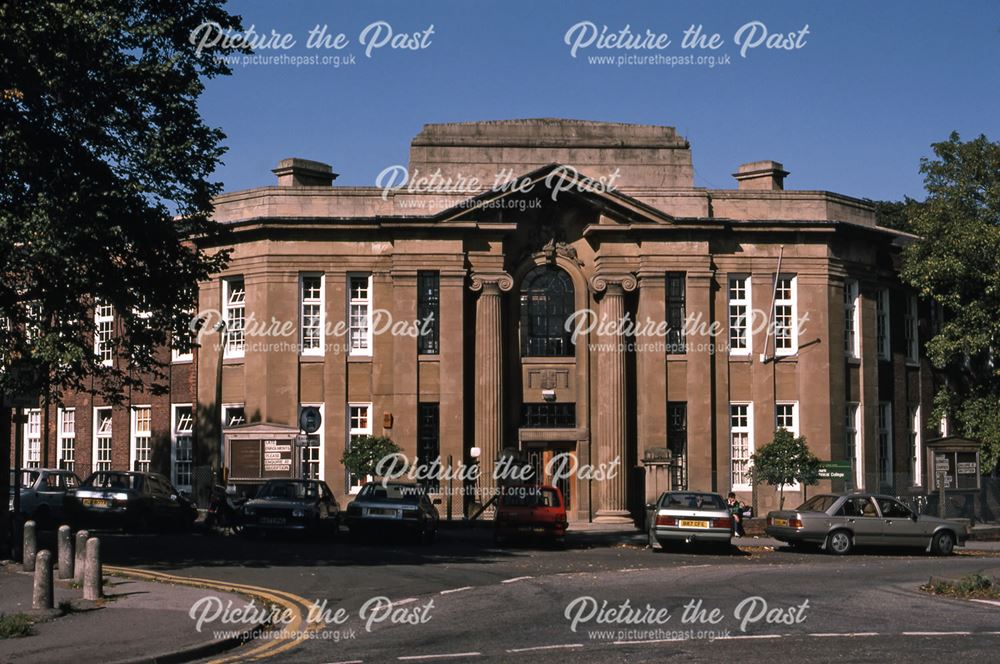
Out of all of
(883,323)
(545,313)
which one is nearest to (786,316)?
(883,323)

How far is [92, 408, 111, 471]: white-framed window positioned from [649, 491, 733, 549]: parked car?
22333 mm

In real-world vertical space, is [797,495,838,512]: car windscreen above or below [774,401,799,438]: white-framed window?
below

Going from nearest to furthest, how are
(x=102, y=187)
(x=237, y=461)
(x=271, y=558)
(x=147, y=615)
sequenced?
(x=147, y=615)
(x=102, y=187)
(x=271, y=558)
(x=237, y=461)

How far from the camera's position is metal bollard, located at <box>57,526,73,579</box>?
18625 millimetres

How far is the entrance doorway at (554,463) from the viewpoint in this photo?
4116 cm

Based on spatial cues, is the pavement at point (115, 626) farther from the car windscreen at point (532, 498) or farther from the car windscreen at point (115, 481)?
the car windscreen at point (115, 481)

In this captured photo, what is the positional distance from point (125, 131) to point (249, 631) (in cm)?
1082

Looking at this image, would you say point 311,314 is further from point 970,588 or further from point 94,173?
point 970,588

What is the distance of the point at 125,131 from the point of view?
2220 centimetres

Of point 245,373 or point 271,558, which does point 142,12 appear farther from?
point 245,373

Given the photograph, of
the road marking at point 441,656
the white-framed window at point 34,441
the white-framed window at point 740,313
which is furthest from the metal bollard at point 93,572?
the white-framed window at point 34,441

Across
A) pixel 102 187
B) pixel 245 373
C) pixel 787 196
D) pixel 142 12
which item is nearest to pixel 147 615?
pixel 102 187

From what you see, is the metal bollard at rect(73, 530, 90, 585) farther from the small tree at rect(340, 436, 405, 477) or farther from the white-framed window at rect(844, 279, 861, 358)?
the white-framed window at rect(844, 279, 861, 358)

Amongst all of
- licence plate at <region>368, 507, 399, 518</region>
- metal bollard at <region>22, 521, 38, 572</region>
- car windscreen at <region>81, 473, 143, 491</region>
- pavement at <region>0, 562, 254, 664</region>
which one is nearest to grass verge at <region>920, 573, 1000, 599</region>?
pavement at <region>0, 562, 254, 664</region>
